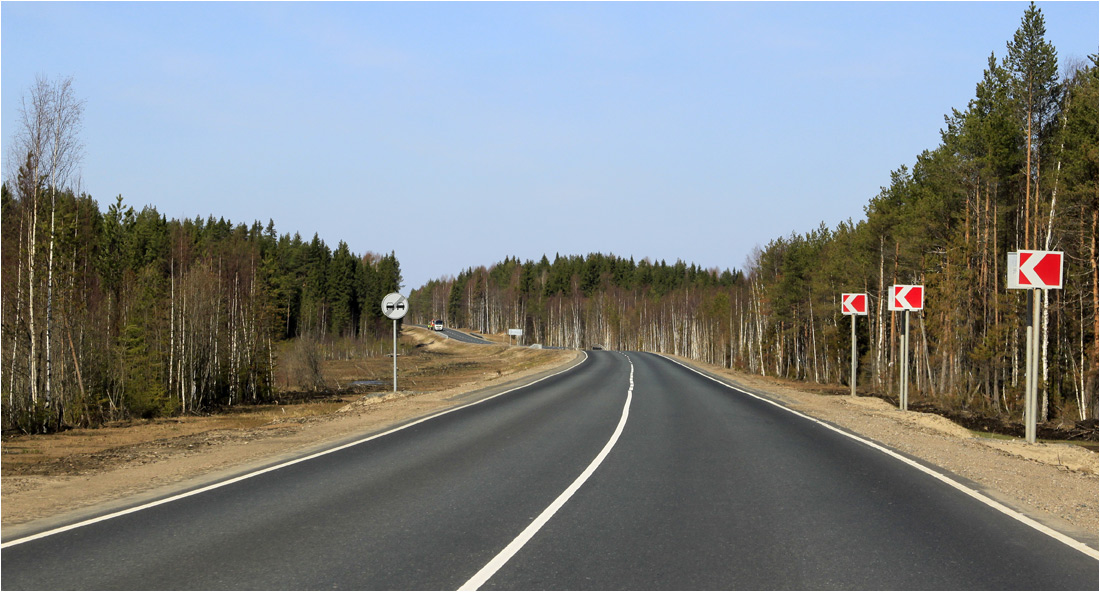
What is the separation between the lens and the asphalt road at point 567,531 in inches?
218

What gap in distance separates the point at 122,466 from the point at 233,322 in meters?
33.0

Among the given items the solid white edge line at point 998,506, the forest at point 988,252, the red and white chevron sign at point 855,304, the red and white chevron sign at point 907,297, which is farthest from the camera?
the forest at point 988,252

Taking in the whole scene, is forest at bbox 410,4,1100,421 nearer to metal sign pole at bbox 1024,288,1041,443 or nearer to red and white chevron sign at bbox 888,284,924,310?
red and white chevron sign at bbox 888,284,924,310

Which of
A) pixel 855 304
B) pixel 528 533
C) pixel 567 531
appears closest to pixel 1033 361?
pixel 855 304

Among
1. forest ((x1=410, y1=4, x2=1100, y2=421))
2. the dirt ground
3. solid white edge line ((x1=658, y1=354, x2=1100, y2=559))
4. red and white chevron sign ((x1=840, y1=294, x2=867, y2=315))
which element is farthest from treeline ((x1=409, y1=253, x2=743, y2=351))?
solid white edge line ((x1=658, y1=354, x2=1100, y2=559))

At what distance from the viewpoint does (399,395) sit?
86.5ft

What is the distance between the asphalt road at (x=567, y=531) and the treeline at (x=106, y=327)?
14.9m

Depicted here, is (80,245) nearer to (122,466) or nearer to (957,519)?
(122,466)

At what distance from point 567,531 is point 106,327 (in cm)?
2631

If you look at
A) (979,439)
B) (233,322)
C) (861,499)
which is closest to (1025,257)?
(979,439)

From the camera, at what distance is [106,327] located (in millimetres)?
27922

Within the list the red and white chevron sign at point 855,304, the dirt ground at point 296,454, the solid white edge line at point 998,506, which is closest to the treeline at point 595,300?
the red and white chevron sign at point 855,304

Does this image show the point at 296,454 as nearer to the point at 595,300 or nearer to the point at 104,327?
the point at 104,327

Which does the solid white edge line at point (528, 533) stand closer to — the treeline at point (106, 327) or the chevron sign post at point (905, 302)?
the chevron sign post at point (905, 302)
